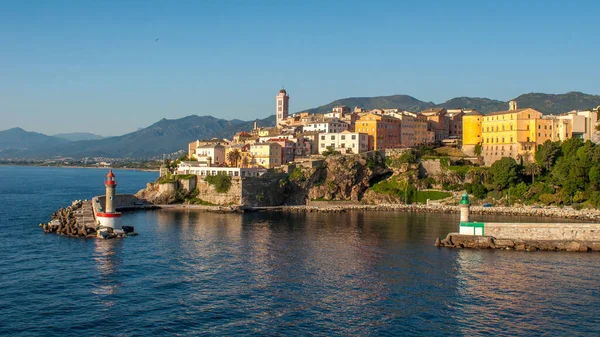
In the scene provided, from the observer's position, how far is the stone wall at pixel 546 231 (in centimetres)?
4003

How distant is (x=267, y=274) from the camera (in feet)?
104

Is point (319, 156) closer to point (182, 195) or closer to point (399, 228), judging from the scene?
point (182, 195)

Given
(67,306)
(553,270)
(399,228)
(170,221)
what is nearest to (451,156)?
(399,228)

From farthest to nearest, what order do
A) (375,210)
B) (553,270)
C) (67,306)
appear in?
(375,210), (553,270), (67,306)

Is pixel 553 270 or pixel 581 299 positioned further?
pixel 553 270

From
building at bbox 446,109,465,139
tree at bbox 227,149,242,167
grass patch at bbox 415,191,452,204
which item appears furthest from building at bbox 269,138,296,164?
building at bbox 446,109,465,139

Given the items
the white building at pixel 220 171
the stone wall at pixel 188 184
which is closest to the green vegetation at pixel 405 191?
the white building at pixel 220 171

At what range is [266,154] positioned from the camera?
77.9 metres

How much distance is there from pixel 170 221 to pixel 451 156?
4212cm

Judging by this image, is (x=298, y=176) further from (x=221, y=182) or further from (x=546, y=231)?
(x=546, y=231)

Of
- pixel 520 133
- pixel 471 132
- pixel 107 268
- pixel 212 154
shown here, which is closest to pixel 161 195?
pixel 212 154

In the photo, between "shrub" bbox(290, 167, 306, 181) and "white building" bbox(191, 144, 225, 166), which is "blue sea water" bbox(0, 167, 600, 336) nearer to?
"shrub" bbox(290, 167, 306, 181)

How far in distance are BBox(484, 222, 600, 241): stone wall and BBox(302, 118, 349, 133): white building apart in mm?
49610

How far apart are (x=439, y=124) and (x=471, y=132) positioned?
538 inches
